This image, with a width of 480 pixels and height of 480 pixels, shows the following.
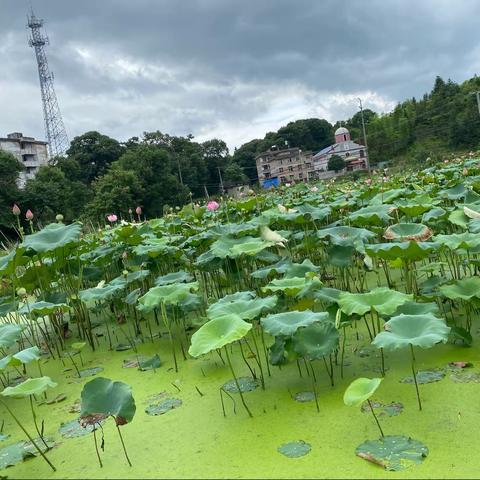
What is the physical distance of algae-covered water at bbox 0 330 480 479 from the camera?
65.3 inches

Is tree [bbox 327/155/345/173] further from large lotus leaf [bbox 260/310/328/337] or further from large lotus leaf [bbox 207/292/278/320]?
large lotus leaf [bbox 260/310/328/337]

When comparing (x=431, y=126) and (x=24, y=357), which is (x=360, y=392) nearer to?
(x=24, y=357)

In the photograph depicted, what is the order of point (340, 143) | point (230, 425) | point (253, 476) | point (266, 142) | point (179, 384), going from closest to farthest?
point (253, 476) < point (230, 425) < point (179, 384) < point (340, 143) < point (266, 142)

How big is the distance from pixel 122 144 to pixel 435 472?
46.7m

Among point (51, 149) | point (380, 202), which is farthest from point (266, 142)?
point (380, 202)

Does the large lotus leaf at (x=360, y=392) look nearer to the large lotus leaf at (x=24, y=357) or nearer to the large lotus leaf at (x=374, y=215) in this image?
the large lotus leaf at (x=24, y=357)

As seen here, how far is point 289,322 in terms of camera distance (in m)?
2.08

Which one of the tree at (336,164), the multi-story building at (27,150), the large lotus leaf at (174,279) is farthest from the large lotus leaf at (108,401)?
the multi-story building at (27,150)

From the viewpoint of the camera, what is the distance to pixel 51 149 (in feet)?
152

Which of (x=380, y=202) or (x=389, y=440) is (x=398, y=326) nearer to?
(x=389, y=440)

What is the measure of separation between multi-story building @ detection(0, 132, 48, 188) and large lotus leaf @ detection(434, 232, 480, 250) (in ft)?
158

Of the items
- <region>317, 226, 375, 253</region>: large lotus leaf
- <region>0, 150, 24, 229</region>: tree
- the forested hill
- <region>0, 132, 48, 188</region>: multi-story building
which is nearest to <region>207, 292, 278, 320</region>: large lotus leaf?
<region>317, 226, 375, 253</region>: large lotus leaf

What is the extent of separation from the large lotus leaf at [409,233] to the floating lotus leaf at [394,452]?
1.37 meters

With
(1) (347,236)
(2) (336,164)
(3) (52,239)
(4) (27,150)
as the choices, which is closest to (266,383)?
(1) (347,236)
